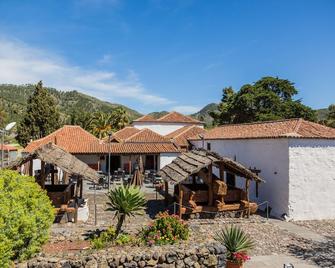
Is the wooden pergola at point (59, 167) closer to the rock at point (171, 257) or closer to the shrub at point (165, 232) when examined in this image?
the shrub at point (165, 232)

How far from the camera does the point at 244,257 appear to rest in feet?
31.4

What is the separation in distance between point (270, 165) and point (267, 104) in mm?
27124

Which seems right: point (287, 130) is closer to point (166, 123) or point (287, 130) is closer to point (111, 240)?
point (111, 240)

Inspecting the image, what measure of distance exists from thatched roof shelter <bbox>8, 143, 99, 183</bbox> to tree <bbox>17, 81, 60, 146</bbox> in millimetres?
28864

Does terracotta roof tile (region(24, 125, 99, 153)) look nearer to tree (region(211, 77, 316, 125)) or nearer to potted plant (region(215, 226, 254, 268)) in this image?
tree (region(211, 77, 316, 125))

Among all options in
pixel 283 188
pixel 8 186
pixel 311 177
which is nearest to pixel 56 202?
pixel 8 186

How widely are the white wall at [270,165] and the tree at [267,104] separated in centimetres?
2206

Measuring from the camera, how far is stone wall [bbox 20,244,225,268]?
8766 mm

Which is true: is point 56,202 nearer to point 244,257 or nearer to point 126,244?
point 126,244

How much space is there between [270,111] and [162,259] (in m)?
38.5

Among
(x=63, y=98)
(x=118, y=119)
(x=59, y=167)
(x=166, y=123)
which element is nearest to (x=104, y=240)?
(x=59, y=167)

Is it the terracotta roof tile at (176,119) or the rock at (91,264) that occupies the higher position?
the terracotta roof tile at (176,119)

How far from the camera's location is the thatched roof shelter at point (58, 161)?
15.6m

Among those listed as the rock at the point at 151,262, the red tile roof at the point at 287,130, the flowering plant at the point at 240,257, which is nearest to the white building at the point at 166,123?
the red tile roof at the point at 287,130
